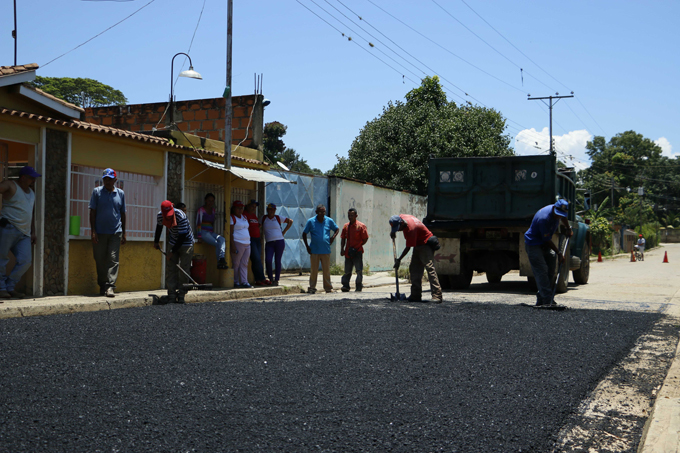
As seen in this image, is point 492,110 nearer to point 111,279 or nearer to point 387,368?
point 111,279

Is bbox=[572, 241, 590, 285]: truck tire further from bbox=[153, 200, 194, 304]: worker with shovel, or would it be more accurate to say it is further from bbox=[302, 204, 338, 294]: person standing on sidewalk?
bbox=[153, 200, 194, 304]: worker with shovel

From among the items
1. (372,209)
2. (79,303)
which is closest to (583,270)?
(372,209)

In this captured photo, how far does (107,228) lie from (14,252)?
4.28 feet

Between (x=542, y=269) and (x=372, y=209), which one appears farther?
(x=372, y=209)

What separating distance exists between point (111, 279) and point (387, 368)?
5.76 m

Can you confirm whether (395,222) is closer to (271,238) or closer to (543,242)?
(543,242)

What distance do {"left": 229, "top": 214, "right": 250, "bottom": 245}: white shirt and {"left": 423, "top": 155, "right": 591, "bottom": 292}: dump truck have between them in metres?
3.48

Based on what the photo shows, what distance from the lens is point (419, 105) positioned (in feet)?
106

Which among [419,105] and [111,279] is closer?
[111,279]

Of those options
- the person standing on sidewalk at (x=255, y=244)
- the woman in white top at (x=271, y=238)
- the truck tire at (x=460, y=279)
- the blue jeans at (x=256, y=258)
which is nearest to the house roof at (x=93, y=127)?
the person standing on sidewalk at (x=255, y=244)

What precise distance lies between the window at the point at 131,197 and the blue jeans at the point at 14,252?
116cm

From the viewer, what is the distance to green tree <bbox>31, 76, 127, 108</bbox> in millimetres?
45875

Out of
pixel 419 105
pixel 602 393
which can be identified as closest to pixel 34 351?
pixel 602 393

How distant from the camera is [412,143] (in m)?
28.8
